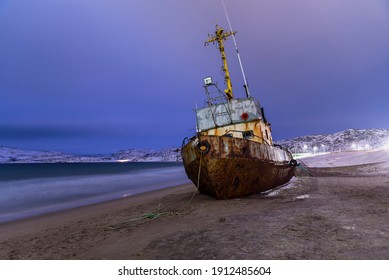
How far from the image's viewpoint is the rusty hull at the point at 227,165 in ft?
30.8

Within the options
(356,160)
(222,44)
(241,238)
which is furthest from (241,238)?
(356,160)

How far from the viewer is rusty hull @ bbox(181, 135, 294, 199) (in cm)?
938

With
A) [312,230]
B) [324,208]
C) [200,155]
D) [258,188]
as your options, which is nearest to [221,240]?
[312,230]

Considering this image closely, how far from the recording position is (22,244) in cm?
641

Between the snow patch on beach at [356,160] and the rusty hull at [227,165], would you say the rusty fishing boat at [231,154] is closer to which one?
the rusty hull at [227,165]

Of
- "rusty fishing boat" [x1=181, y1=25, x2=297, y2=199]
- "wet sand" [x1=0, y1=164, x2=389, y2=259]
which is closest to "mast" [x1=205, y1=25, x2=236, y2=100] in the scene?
"rusty fishing boat" [x1=181, y1=25, x2=297, y2=199]

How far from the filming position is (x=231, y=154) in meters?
9.48

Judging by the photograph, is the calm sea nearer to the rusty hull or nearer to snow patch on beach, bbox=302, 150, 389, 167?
the rusty hull

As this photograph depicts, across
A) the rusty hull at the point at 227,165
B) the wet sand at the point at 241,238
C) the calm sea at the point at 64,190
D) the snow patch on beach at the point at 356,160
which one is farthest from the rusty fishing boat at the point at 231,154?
the snow patch on beach at the point at 356,160

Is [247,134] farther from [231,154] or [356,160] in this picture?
[356,160]

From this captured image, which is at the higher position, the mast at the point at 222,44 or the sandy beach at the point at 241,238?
the mast at the point at 222,44

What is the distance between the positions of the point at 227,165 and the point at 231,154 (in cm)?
46

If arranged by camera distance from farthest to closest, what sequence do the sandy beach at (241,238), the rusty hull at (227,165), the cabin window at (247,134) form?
1. the cabin window at (247,134)
2. the rusty hull at (227,165)
3. the sandy beach at (241,238)
